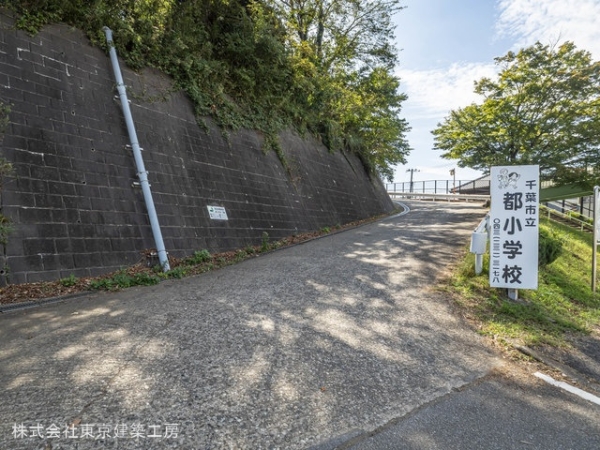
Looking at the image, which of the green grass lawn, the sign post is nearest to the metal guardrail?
the sign post

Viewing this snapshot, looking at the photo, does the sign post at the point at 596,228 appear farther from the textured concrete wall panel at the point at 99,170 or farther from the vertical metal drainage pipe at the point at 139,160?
the vertical metal drainage pipe at the point at 139,160

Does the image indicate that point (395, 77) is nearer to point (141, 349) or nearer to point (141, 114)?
point (141, 114)

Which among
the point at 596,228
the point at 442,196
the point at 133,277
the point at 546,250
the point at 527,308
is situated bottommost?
the point at 442,196

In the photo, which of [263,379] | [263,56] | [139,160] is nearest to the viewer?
[263,379]

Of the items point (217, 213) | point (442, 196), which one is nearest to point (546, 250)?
point (217, 213)

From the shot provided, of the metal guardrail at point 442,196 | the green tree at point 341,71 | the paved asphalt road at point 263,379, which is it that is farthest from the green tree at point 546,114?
the paved asphalt road at point 263,379

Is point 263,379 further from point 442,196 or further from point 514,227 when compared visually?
point 442,196

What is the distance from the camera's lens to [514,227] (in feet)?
17.3

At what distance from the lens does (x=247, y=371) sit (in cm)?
309

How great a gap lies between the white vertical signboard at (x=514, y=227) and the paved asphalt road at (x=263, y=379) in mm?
1126

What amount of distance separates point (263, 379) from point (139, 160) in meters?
5.51

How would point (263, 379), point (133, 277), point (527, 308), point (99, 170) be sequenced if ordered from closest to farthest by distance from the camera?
point (263, 379) → point (527, 308) → point (133, 277) → point (99, 170)

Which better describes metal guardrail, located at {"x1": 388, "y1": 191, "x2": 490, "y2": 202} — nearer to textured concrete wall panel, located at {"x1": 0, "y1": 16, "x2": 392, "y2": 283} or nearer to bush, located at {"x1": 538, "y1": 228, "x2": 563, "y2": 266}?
bush, located at {"x1": 538, "y1": 228, "x2": 563, "y2": 266}

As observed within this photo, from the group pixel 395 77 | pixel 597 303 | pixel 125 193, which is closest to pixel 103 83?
pixel 125 193
